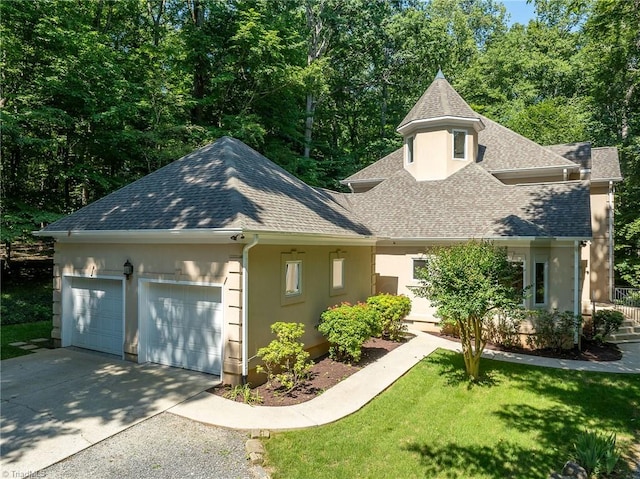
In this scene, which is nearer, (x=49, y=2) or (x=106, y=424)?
(x=106, y=424)

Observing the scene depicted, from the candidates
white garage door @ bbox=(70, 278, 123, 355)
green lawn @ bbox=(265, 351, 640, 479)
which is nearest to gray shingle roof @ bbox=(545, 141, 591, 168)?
green lawn @ bbox=(265, 351, 640, 479)

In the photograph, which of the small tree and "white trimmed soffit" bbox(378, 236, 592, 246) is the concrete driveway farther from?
"white trimmed soffit" bbox(378, 236, 592, 246)

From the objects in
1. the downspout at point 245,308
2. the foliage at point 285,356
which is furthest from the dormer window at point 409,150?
the downspout at point 245,308

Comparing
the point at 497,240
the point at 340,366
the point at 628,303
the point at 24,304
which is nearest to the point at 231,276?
the point at 340,366

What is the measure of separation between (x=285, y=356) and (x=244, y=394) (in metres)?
1.09

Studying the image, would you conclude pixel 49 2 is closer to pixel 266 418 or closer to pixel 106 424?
pixel 106 424

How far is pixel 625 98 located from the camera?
24922 mm

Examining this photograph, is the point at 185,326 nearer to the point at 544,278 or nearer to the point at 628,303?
the point at 544,278

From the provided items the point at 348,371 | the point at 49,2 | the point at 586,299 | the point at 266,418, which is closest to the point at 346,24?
the point at 49,2

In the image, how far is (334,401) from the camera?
24.4 ft

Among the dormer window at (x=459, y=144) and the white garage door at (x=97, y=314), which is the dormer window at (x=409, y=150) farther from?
the white garage door at (x=97, y=314)

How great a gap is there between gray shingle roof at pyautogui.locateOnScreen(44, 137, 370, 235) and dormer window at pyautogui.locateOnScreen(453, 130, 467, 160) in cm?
735

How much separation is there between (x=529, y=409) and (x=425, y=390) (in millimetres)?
2004

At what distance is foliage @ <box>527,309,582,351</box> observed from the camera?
11398 millimetres
